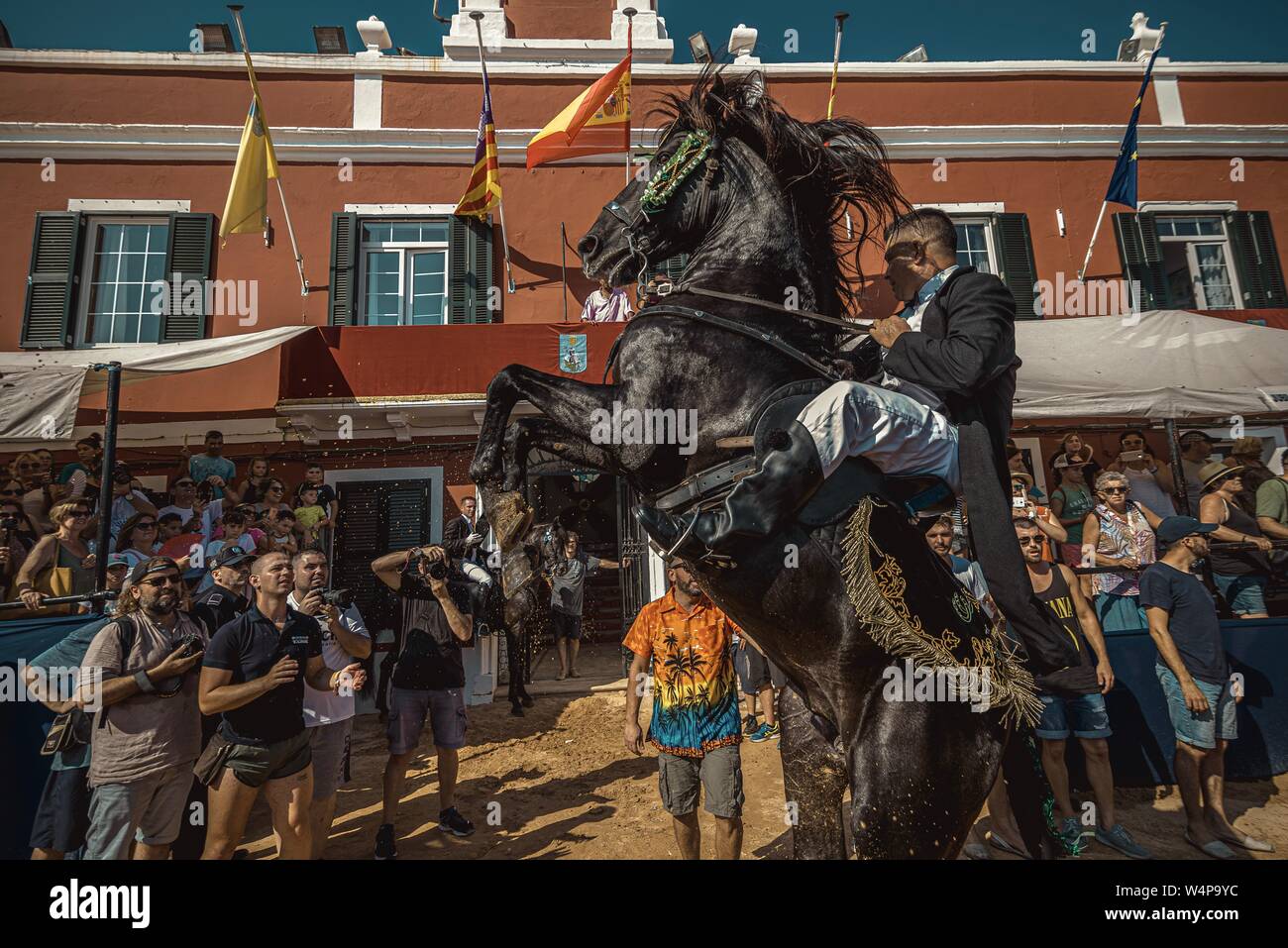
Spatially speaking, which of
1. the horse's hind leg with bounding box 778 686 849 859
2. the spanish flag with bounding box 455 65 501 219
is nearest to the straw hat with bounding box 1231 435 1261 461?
the horse's hind leg with bounding box 778 686 849 859

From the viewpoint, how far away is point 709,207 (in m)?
2.97

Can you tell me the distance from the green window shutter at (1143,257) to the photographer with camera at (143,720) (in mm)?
14277

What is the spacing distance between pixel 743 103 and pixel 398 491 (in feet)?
29.5

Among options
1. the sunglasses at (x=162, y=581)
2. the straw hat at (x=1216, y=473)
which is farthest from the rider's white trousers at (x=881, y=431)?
the straw hat at (x=1216, y=473)

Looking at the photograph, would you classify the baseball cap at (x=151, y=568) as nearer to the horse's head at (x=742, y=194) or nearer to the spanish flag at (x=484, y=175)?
the horse's head at (x=742, y=194)

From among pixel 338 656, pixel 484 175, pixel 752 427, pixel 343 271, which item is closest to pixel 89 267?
pixel 343 271

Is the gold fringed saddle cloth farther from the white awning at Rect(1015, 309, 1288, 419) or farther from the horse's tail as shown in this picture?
the white awning at Rect(1015, 309, 1288, 419)

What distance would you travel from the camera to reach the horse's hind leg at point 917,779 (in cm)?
225

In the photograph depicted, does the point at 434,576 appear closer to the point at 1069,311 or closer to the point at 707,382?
the point at 707,382

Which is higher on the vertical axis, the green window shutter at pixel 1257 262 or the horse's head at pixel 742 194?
the green window shutter at pixel 1257 262

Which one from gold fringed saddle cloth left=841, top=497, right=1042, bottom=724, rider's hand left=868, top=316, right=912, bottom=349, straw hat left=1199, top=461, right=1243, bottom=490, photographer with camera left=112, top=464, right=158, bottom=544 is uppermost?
photographer with camera left=112, top=464, right=158, bottom=544

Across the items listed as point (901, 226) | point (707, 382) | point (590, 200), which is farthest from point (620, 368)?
point (590, 200)

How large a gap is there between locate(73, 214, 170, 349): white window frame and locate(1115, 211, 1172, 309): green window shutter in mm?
16419

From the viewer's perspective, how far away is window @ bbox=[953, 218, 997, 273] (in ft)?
38.7
